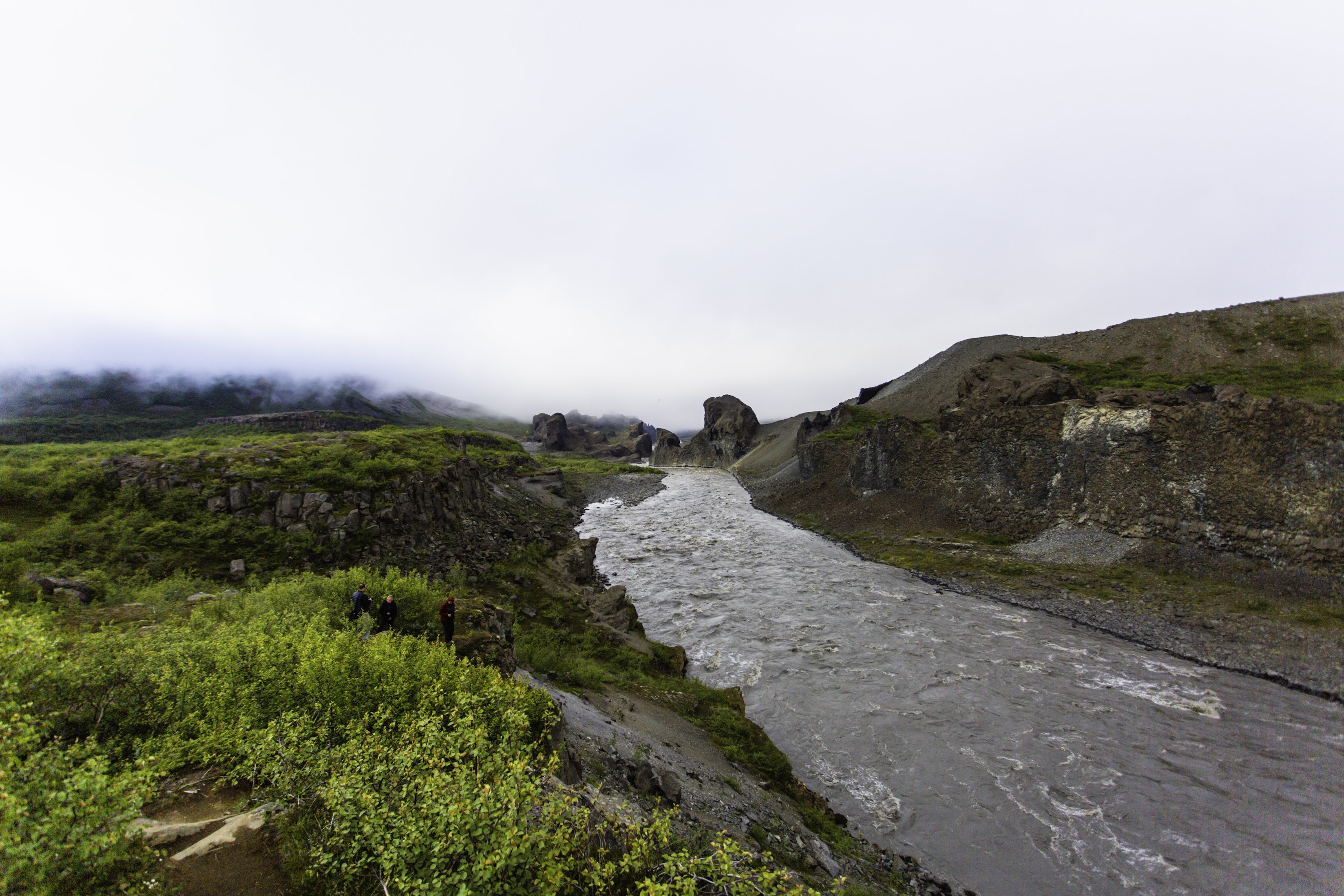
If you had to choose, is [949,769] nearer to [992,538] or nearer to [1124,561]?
[1124,561]

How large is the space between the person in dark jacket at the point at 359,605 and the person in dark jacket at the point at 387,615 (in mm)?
347

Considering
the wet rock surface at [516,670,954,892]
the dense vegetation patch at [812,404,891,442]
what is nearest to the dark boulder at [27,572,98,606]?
the wet rock surface at [516,670,954,892]

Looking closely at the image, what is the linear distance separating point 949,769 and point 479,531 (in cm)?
2712

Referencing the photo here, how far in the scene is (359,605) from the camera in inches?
483

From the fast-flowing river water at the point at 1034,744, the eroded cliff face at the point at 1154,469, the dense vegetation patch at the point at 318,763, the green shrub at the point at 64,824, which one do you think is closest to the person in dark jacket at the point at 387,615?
the dense vegetation patch at the point at 318,763

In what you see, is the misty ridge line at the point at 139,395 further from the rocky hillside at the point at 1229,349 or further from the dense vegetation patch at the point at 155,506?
the rocky hillside at the point at 1229,349

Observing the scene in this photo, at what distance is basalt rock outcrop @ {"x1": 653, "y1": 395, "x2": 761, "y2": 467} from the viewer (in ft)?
576

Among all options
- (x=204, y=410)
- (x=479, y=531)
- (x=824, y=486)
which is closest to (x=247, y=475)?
(x=479, y=531)

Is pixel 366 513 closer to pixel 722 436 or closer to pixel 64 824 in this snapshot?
pixel 64 824

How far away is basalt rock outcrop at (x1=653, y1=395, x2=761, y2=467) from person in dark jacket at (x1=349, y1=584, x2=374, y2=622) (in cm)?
16207

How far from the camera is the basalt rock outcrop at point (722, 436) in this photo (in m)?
176

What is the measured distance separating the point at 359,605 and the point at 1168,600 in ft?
120

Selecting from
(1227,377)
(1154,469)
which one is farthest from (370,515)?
(1227,377)

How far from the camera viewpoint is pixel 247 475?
71.8 feet
